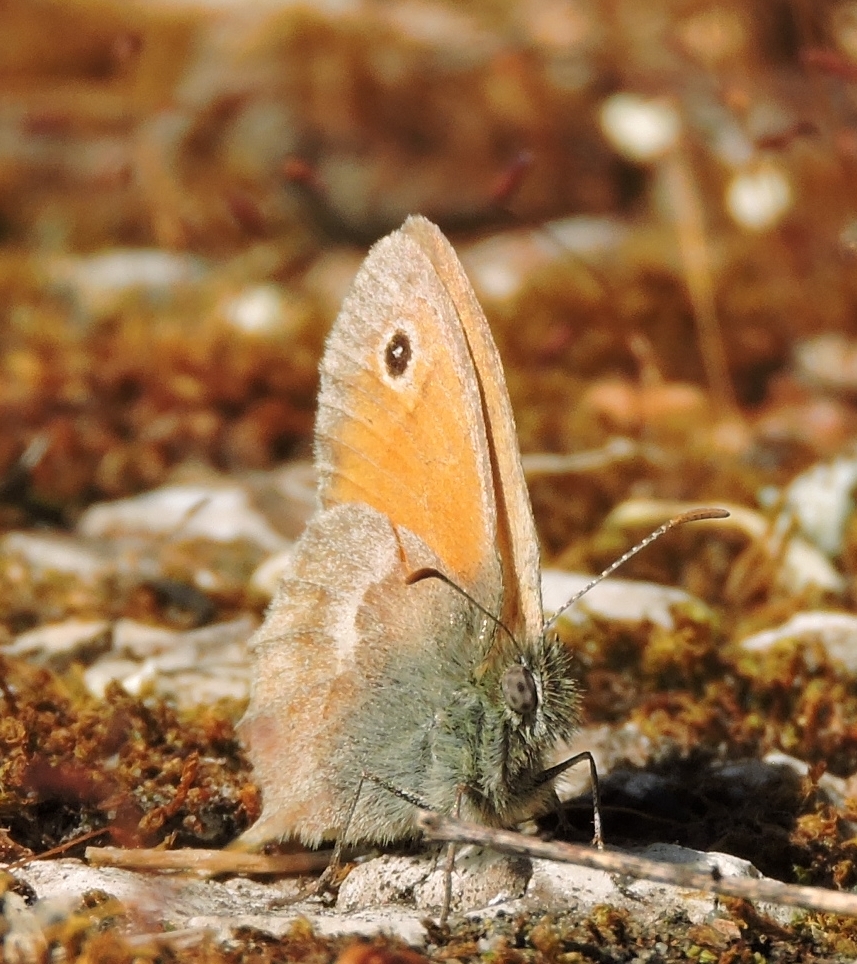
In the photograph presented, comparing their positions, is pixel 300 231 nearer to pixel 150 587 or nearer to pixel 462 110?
pixel 462 110

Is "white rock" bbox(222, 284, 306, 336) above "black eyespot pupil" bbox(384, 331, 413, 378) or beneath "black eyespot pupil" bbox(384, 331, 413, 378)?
above

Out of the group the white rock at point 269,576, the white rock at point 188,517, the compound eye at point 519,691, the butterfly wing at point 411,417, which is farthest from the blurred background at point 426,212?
the compound eye at point 519,691

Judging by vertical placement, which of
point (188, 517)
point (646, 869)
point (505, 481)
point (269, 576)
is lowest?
point (646, 869)

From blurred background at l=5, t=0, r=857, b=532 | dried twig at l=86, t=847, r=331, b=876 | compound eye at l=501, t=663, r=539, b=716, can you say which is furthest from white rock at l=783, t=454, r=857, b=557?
dried twig at l=86, t=847, r=331, b=876

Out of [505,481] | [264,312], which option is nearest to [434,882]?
[505,481]

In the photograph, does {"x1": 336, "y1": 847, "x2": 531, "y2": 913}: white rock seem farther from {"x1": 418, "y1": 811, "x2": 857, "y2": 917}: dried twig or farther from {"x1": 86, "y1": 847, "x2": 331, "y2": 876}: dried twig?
{"x1": 418, "y1": 811, "x2": 857, "y2": 917}: dried twig

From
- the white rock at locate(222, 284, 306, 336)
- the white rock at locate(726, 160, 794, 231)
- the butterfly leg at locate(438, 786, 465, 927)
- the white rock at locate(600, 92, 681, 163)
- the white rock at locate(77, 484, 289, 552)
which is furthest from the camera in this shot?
the white rock at locate(600, 92, 681, 163)

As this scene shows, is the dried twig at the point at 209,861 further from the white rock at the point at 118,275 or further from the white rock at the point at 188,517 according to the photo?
the white rock at the point at 118,275

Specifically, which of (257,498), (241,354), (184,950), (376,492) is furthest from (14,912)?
(241,354)

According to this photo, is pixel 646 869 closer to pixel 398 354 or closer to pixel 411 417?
pixel 411 417
